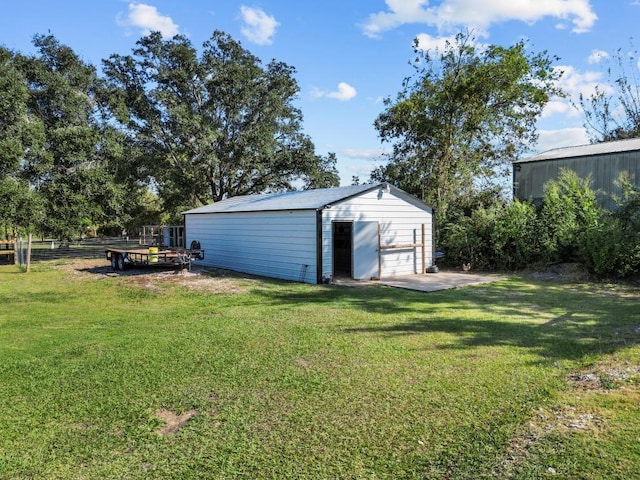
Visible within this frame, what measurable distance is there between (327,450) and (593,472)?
154 cm

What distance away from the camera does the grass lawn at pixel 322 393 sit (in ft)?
8.64

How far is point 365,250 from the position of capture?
11.6 m

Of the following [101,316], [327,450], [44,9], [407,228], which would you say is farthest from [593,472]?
[44,9]

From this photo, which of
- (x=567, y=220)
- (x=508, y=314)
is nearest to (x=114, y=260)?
(x=508, y=314)

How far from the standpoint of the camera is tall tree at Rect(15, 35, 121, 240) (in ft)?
57.7

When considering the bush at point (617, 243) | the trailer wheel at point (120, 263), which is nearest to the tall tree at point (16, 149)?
the trailer wheel at point (120, 263)

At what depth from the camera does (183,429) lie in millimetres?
3068

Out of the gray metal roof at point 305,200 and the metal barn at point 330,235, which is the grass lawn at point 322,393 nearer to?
the metal barn at point 330,235

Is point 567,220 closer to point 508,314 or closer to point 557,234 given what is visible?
point 557,234

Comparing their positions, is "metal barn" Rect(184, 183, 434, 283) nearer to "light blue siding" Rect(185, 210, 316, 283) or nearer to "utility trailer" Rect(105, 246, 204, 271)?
"light blue siding" Rect(185, 210, 316, 283)

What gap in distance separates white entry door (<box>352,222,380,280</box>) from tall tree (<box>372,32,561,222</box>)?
16.9 feet

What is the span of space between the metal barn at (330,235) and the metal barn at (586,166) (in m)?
6.50

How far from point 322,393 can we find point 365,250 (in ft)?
26.6

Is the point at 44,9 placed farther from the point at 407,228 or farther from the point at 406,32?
the point at 406,32
